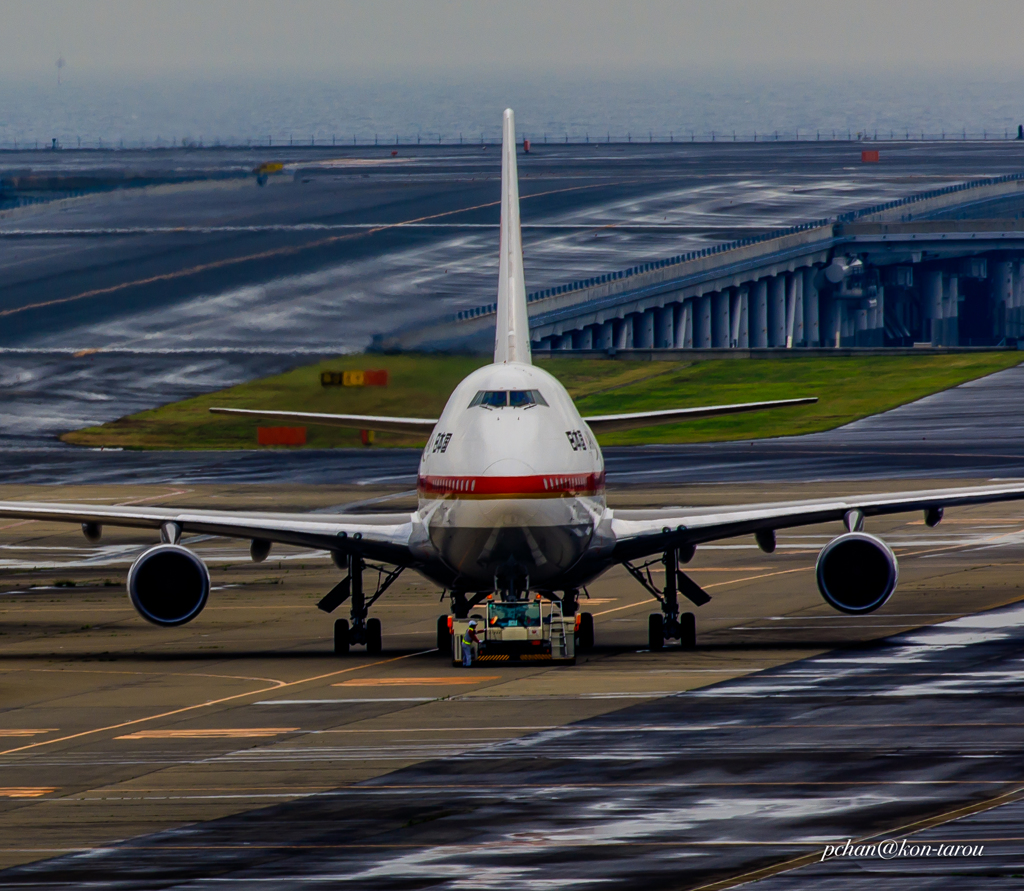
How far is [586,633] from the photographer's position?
136ft

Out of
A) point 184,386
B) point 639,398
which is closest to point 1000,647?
point 639,398

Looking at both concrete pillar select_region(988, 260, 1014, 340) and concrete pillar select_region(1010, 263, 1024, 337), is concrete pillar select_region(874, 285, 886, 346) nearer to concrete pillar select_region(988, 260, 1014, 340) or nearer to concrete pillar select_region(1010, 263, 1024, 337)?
concrete pillar select_region(988, 260, 1014, 340)

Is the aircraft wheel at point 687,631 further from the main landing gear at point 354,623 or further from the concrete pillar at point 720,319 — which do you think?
the concrete pillar at point 720,319

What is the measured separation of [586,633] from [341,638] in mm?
5366

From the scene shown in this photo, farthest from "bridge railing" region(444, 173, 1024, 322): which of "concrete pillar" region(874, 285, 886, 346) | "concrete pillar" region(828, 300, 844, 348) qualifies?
"concrete pillar" region(874, 285, 886, 346)

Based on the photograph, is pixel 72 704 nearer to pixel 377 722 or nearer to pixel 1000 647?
pixel 377 722

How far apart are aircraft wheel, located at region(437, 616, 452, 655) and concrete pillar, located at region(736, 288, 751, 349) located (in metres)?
126

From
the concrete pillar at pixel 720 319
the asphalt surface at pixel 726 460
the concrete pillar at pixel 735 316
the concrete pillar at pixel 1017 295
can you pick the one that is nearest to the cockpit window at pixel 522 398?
the asphalt surface at pixel 726 460

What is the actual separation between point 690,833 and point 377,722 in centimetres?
1059

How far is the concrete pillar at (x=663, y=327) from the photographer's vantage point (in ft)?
513

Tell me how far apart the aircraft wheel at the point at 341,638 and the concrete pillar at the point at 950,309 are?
500ft

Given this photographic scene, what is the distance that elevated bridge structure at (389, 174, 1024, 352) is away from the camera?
150 meters

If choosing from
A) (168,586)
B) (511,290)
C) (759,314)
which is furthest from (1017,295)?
(168,586)

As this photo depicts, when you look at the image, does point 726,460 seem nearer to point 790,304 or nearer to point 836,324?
point 790,304
